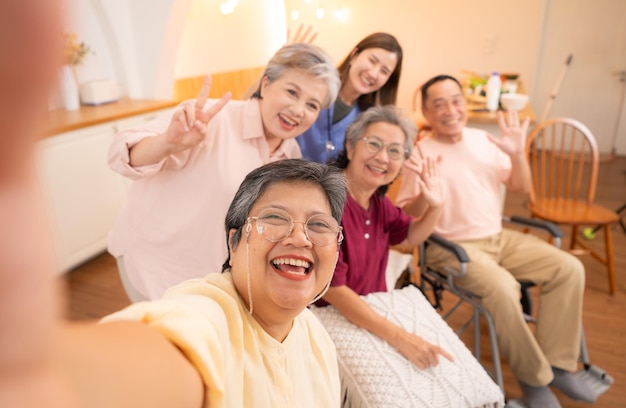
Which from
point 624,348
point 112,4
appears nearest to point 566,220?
point 624,348

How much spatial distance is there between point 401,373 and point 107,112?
277cm

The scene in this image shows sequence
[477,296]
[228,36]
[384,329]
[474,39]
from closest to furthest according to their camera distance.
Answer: [384,329] → [477,296] → [228,36] → [474,39]

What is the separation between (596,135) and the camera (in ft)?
18.3

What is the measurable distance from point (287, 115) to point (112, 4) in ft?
9.20

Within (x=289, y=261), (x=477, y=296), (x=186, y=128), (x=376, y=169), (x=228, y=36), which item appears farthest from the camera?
(x=228, y=36)

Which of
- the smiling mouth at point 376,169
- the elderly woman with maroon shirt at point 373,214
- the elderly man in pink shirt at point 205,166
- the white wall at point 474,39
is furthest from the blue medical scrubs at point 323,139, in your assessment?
the white wall at point 474,39

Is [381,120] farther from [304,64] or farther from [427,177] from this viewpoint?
[304,64]

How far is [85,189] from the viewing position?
3.03 meters

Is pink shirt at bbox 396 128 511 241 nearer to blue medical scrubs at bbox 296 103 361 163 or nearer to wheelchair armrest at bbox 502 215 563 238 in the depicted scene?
wheelchair armrest at bbox 502 215 563 238

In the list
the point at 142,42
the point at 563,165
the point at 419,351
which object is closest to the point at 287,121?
the point at 419,351

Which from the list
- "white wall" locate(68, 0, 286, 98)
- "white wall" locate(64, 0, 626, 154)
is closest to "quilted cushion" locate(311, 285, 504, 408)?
"white wall" locate(68, 0, 286, 98)

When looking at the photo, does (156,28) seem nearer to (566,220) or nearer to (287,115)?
(287,115)

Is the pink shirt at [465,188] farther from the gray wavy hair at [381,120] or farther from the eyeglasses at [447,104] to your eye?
the gray wavy hair at [381,120]

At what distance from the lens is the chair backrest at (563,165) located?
2.80 m
